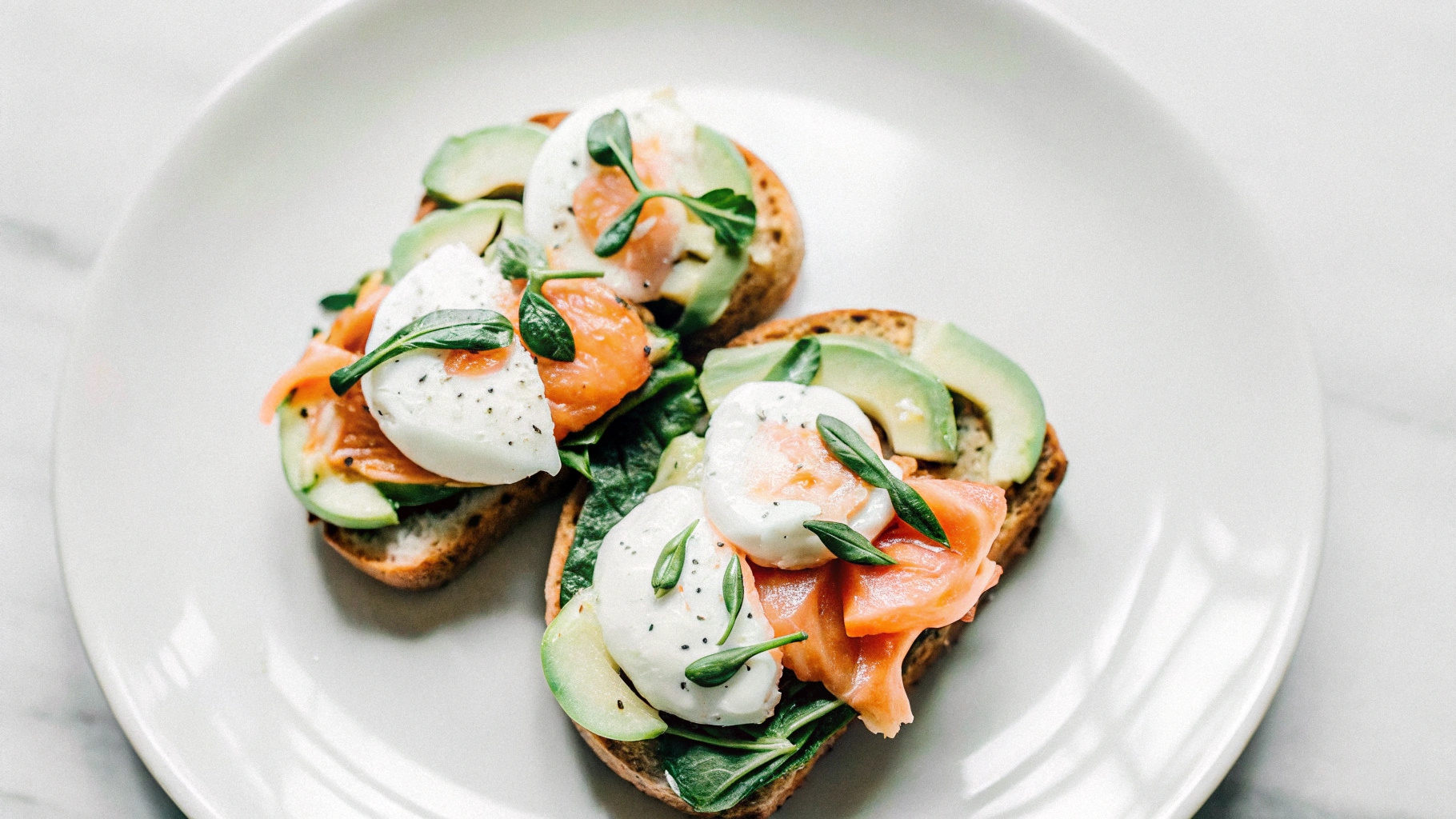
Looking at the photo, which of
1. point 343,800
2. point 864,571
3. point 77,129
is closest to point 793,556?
point 864,571

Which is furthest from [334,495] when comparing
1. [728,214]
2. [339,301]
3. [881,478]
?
[881,478]

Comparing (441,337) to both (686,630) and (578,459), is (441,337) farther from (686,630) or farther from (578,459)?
(686,630)

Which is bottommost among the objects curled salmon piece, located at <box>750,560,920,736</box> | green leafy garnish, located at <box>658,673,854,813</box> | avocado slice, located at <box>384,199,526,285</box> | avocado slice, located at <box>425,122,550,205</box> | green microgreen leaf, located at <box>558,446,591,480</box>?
green leafy garnish, located at <box>658,673,854,813</box>

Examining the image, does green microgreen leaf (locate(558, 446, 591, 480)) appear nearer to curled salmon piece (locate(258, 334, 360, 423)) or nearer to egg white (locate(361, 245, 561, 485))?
egg white (locate(361, 245, 561, 485))

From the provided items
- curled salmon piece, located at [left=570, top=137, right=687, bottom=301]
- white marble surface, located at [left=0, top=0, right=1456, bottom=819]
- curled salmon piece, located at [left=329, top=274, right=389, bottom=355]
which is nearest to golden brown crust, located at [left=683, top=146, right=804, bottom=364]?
curled salmon piece, located at [left=570, top=137, right=687, bottom=301]

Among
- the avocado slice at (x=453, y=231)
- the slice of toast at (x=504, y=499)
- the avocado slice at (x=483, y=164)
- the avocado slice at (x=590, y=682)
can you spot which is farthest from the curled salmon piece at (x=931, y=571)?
the avocado slice at (x=483, y=164)
